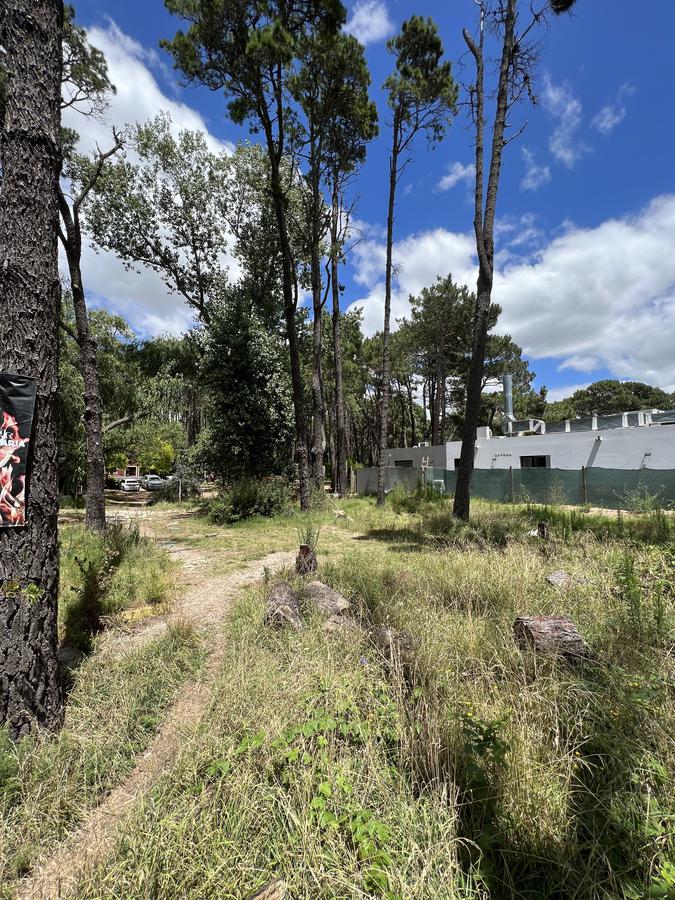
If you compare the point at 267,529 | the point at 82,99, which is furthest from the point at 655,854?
the point at 82,99

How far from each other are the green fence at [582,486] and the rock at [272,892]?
10.0 m

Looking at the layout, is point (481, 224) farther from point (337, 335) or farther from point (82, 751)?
point (82, 751)

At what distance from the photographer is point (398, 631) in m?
2.98

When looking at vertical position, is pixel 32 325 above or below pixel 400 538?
above

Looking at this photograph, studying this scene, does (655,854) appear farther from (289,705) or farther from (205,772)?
(205,772)

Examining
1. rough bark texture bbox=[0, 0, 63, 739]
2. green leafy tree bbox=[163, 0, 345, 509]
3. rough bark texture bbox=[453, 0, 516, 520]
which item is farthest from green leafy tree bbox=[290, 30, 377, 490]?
rough bark texture bbox=[0, 0, 63, 739]

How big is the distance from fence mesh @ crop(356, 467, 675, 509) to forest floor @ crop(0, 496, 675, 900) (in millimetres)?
8235

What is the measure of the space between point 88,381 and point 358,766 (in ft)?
24.1

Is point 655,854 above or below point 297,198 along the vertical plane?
below

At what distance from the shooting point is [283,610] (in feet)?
11.0

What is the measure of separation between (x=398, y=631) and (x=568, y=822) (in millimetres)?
1553

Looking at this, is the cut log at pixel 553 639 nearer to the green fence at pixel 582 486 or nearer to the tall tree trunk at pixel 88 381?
the tall tree trunk at pixel 88 381

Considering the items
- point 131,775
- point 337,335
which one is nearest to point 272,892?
point 131,775

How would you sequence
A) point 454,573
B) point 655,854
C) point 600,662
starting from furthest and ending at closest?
point 454,573 < point 600,662 < point 655,854
